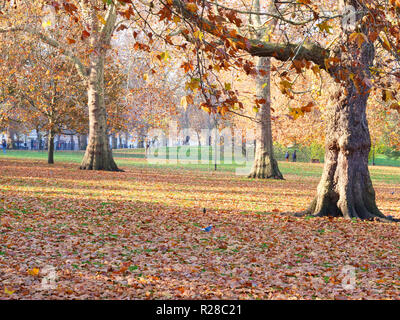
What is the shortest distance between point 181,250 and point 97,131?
18359 mm

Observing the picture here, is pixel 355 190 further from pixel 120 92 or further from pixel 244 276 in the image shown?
pixel 120 92

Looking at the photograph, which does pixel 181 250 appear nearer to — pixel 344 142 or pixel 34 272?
pixel 34 272

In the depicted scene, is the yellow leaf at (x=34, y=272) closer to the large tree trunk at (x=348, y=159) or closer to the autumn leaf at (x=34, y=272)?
the autumn leaf at (x=34, y=272)

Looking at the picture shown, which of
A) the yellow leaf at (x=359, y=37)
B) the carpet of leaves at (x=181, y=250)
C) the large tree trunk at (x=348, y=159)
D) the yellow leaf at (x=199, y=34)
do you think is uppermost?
the yellow leaf at (x=199, y=34)

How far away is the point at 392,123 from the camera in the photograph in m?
42.0

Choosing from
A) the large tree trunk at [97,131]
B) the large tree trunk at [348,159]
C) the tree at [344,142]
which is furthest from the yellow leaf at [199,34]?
the large tree trunk at [97,131]

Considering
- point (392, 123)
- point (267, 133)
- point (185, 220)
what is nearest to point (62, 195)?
point (185, 220)

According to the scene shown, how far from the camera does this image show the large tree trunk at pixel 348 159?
11.1m

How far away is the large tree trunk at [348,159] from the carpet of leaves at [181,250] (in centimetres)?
54

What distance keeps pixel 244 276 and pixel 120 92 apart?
2685cm

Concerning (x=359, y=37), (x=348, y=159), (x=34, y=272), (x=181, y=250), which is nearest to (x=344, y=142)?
(x=348, y=159)

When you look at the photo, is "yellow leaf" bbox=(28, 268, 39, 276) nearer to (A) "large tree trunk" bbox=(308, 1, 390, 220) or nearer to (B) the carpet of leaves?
(B) the carpet of leaves

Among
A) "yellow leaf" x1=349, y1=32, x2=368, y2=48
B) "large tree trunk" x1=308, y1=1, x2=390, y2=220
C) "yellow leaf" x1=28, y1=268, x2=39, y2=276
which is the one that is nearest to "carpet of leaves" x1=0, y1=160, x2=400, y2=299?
"yellow leaf" x1=28, y1=268, x2=39, y2=276

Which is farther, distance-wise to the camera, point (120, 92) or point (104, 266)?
point (120, 92)
